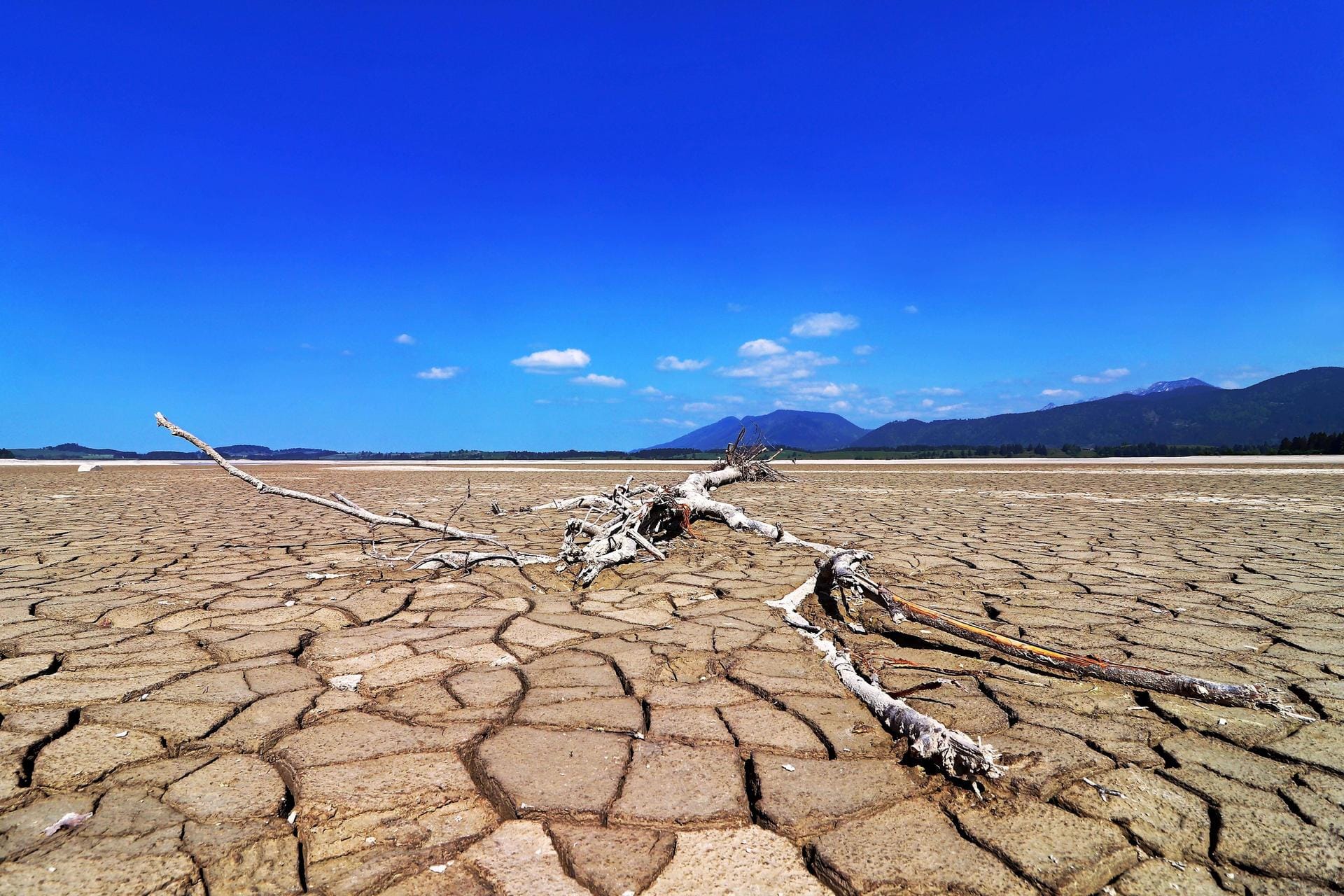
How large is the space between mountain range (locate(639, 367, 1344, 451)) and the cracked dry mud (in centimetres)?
3392

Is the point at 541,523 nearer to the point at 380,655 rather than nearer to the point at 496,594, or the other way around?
the point at 496,594

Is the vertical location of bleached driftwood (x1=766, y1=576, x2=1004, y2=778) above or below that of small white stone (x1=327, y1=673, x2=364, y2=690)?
below

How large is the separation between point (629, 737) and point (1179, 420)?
5685 centimetres

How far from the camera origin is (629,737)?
1.64m

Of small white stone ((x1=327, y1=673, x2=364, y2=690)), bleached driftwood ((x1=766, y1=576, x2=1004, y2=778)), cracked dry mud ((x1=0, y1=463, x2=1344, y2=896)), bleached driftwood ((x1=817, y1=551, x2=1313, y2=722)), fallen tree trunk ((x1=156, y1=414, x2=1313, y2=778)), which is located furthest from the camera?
small white stone ((x1=327, y1=673, x2=364, y2=690))

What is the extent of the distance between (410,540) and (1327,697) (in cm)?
472

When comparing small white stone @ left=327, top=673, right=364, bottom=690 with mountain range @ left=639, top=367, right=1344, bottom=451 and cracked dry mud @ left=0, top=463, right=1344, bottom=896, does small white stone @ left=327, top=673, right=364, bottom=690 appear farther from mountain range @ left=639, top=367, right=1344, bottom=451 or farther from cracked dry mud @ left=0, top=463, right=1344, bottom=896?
mountain range @ left=639, top=367, right=1344, bottom=451

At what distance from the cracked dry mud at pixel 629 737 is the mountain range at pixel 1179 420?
3392 cm

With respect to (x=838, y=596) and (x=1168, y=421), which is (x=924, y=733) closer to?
(x=838, y=596)

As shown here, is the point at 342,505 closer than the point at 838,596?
No

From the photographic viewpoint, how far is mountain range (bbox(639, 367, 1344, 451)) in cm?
4184

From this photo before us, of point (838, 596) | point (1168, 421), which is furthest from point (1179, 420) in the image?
point (838, 596)

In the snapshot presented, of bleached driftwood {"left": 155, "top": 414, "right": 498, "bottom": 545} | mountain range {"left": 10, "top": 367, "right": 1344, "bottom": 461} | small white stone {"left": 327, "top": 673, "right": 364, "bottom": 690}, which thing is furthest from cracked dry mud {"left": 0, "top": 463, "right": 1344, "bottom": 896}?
mountain range {"left": 10, "top": 367, "right": 1344, "bottom": 461}

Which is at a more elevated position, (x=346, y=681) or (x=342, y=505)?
(x=342, y=505)
